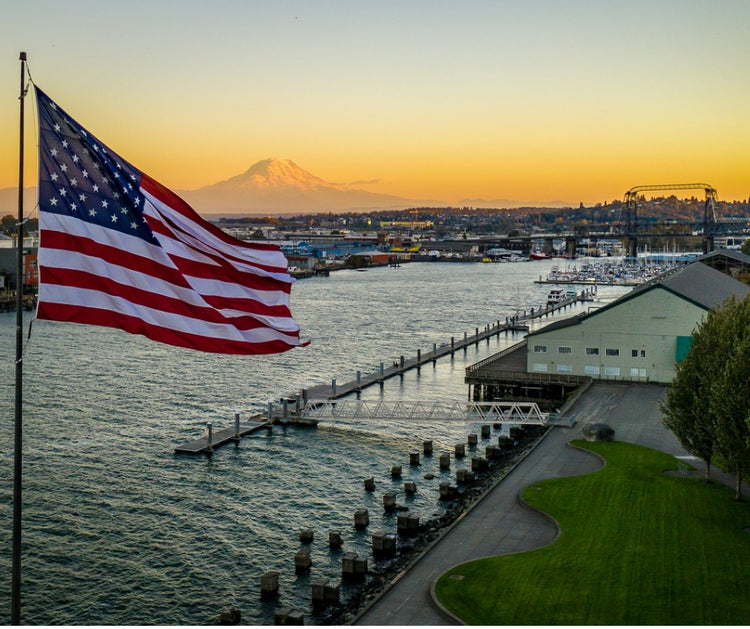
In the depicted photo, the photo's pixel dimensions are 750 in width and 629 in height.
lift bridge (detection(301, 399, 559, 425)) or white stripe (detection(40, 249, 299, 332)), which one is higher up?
white stripe (detection(40, 249, 299, 332))

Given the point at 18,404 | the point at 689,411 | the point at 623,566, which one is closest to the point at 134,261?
the point at 18,404

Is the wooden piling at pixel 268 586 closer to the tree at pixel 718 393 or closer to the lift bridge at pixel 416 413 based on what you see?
the tree at pixel 718 393

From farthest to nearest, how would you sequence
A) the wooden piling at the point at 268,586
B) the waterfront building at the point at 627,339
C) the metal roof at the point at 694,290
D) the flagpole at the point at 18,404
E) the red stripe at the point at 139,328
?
the metal roof at the point at 694,290, the waterfront building at the point at 627,339, the wooden piling at the point at 268,586, the red stripe at the point at 139,328, the flagpole at the point at 18,404

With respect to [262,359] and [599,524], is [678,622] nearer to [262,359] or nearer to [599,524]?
[599,524]

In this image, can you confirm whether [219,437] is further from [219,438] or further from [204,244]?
[204,244]

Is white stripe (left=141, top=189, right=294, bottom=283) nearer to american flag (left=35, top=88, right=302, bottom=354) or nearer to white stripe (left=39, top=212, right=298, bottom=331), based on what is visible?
american flag (left=35, top=88, right=302, bottom=354)

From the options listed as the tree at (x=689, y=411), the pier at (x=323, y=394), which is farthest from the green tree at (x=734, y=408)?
the pier at (x=323, y=394)


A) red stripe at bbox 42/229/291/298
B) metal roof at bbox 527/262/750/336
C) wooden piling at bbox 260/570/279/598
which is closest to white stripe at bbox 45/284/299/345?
red stripe at bbox 42/229/291/298
